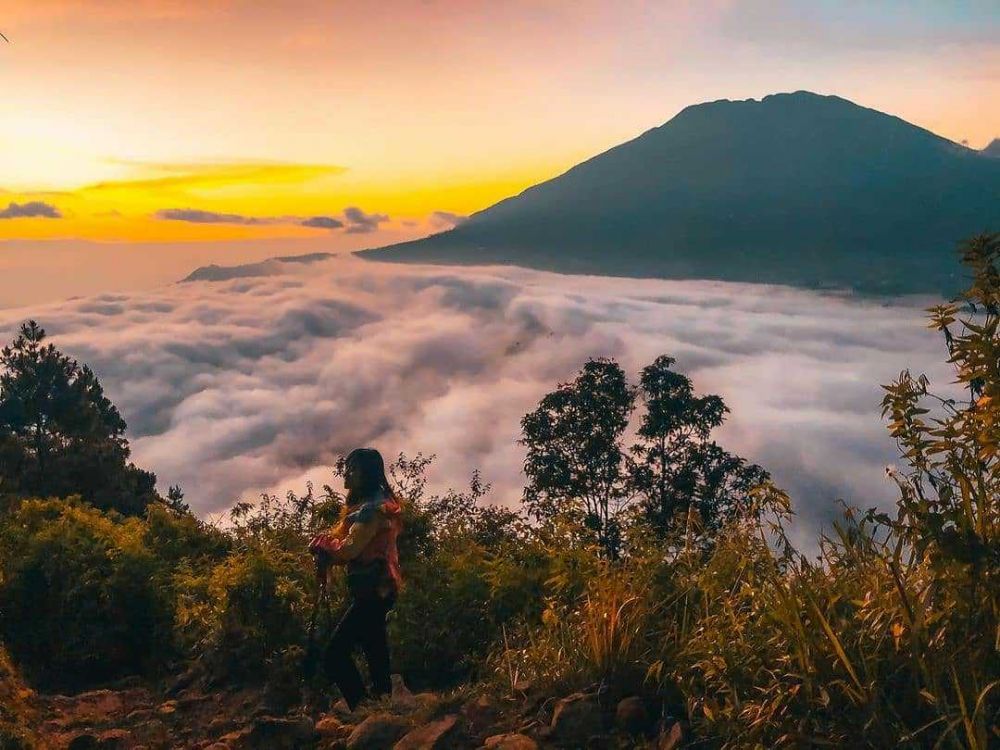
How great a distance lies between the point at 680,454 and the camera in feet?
99.0

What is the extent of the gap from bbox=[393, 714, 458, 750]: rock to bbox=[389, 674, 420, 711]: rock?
28.0 inches

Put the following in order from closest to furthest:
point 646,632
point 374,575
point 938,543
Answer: point 938,543
point 646,632
point 374,575

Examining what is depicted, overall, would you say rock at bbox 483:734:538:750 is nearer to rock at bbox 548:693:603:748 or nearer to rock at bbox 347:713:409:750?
rock at bbox 548:693:603:748

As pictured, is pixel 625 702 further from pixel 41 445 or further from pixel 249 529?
pixel 41 445

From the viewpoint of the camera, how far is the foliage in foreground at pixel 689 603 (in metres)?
3.80

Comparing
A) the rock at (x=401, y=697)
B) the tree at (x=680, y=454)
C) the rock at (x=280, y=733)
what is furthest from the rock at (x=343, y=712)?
the tree at (x=680, y=454)

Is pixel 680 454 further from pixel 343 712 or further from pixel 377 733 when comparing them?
pixel 377 733

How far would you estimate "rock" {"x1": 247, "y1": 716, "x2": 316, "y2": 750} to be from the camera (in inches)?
219

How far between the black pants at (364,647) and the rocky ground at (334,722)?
0.16 meters

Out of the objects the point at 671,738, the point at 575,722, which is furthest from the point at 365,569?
the point at 671,738

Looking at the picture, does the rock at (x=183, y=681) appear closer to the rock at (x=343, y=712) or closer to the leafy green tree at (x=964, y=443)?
the rock at (x=343, y=712)

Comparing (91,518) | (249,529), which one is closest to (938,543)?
(249,529)

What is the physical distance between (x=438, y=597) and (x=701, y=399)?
23034 millimetres

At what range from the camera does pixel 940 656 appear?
391 cm
